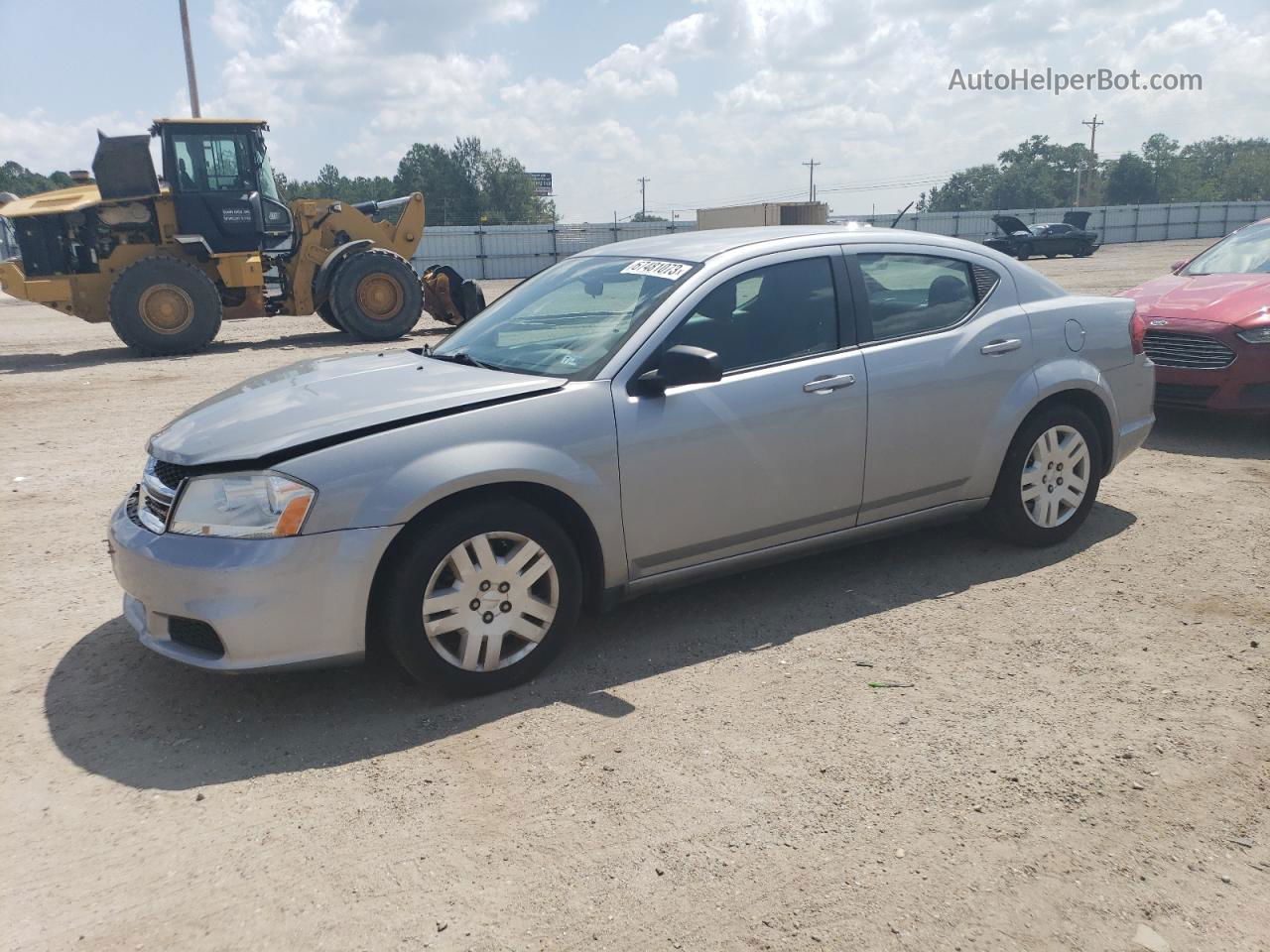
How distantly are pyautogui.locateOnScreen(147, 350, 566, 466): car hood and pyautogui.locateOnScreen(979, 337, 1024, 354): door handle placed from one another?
219cm

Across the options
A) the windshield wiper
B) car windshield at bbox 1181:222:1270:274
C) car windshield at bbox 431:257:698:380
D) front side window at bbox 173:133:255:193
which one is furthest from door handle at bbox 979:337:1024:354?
front side window at bbox 173:133:255:193

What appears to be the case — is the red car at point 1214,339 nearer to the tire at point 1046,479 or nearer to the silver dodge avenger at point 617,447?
the silver dodge avenger at point 617,447

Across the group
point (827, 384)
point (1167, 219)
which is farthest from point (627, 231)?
point (827, 384)

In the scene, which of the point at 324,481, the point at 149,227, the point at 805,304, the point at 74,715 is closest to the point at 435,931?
the point at 324,481

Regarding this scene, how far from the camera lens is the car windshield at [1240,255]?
27.1ft

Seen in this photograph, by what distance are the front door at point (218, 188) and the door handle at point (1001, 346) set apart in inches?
516

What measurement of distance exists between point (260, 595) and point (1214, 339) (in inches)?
273

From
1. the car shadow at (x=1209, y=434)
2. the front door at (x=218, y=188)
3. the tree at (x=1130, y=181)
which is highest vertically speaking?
the tree at (x=1130, y=181)

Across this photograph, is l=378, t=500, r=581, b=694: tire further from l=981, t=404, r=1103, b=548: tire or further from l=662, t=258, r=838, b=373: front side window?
l=981, t=404, r=1103, b=548: tire

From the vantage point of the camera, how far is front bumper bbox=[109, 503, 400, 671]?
3.30 meters

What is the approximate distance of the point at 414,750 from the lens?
11.0ft

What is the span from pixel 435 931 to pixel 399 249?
16256mm

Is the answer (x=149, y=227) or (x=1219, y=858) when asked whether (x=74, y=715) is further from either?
(x=149, y=227)

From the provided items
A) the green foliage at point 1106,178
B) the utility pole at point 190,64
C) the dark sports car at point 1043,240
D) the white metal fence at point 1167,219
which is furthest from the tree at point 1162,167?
the utility pole at point 190,64
